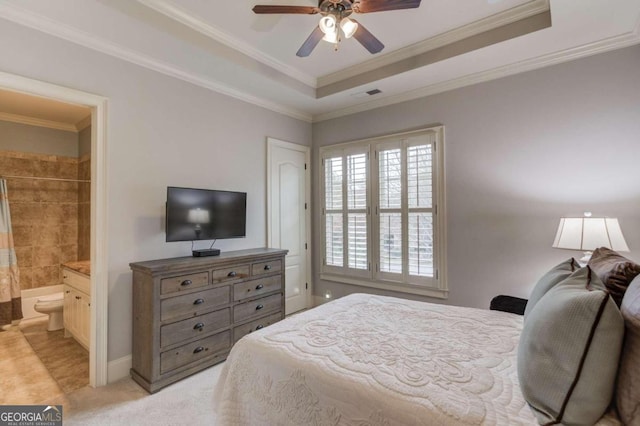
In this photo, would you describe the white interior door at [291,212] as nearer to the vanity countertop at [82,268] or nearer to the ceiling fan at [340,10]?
the vanity countertop at [82,268]

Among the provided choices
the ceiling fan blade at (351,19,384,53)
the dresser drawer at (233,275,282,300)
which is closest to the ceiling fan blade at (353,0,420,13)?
the ceiling fan blade at (351,19,384,53)

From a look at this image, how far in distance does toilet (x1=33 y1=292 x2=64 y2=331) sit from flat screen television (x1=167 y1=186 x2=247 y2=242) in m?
2.11

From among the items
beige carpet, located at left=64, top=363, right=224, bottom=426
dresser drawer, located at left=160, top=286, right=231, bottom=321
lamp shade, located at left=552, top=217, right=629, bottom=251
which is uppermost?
lamp shade, located at left=552, top=217, right=629, bottom=251

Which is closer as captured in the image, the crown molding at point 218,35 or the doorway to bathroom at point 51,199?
the crown molding at point 218,35

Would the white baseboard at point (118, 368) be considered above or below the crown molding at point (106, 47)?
below

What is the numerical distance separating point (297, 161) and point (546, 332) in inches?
145

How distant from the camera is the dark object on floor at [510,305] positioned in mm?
2426

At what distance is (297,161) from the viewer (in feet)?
14.4

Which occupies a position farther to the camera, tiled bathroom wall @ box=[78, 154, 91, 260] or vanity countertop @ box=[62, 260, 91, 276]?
tiled bathroom wall @ box=[78, 154, 91, 260]

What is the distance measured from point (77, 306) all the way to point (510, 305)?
4121 millimetres

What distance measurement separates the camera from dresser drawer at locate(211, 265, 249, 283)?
9.18 ft

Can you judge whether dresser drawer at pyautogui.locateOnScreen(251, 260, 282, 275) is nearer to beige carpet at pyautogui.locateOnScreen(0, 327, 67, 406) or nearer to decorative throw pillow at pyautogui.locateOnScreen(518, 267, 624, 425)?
beige carpet at pyautogui.locateOnScreen(0, 327, 67, 406)

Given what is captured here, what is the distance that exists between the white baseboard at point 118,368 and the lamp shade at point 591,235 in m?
3.71

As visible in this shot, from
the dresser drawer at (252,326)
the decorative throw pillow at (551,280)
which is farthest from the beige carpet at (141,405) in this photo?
the decorative throw pillow at (551,280)
